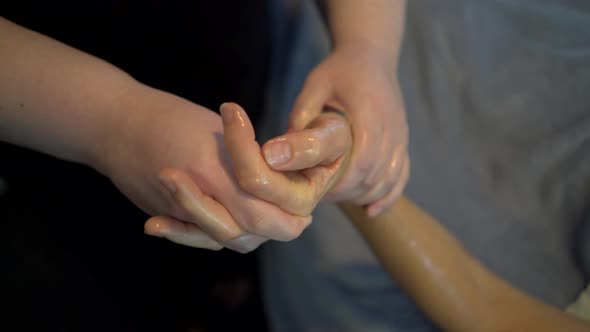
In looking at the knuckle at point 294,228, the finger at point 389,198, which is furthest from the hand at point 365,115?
the knuckle at point 294,228

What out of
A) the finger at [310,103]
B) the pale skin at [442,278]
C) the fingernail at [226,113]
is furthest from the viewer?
the pale skin at [442,278]

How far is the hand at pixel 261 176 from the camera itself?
0.26 meters

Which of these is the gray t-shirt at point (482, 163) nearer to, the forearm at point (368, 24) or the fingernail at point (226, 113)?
the forearm at point (368, 24)

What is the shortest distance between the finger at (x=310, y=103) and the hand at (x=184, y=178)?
3.9 inches

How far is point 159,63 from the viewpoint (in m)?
0.49

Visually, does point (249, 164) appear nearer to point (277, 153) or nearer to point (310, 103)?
point (277, 153)

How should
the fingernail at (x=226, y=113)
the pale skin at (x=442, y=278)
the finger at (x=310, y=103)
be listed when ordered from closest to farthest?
the fingernail at (x=226, y=113) → the finger at (x=310, y=103) → the pale skin at (x=442, y=278)

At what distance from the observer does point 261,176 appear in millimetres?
262

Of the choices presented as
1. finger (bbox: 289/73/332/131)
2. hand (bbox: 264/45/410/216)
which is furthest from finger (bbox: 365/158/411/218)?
finger (bbox: 289/73/332/131)

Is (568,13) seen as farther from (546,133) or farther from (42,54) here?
(42,54)

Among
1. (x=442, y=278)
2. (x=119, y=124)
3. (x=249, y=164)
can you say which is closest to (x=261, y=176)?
(x=249, y=164)

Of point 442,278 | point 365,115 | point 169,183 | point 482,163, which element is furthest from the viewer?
point 482,163

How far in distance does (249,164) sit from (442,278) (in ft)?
1.20

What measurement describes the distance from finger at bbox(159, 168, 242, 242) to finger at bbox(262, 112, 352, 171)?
0.15 ft
